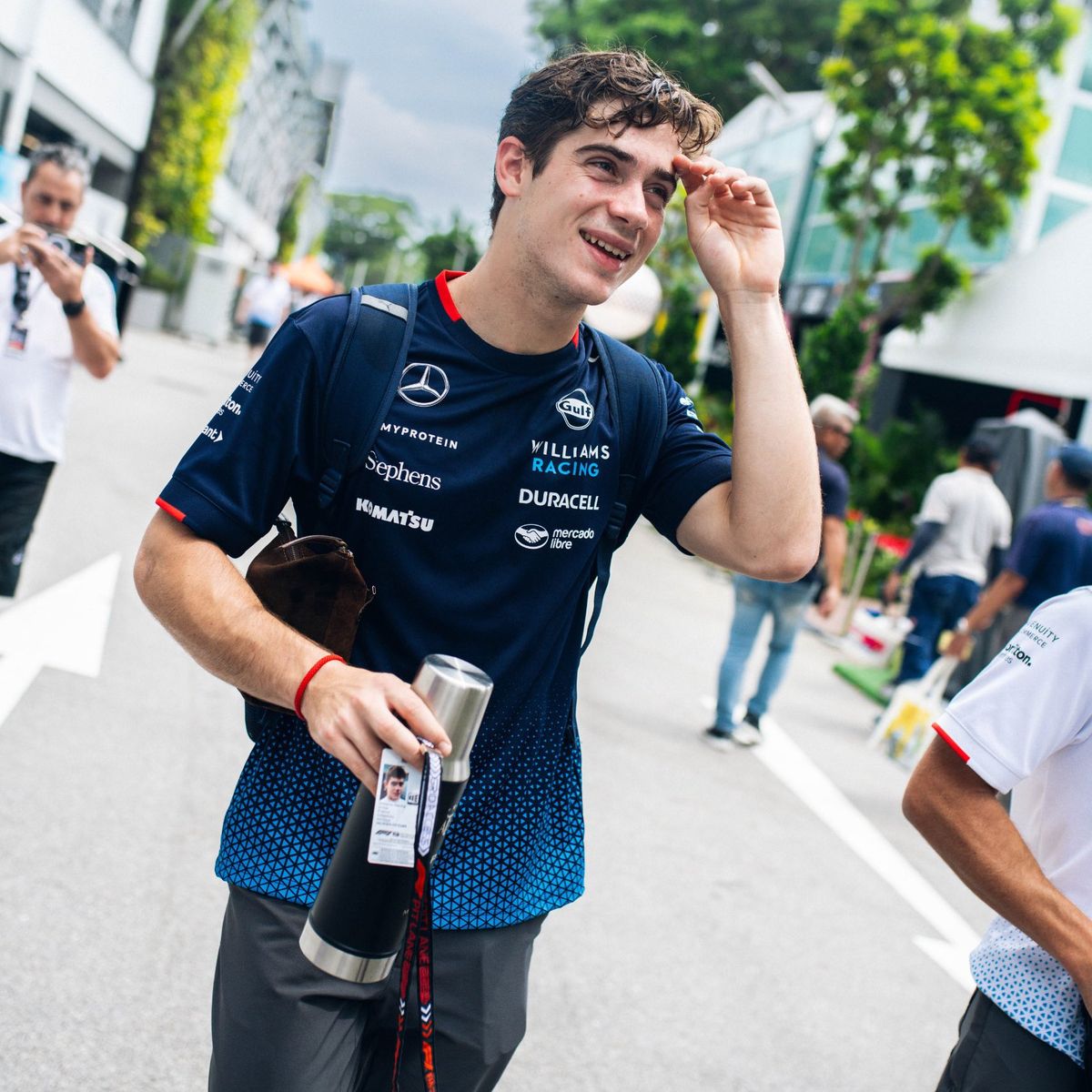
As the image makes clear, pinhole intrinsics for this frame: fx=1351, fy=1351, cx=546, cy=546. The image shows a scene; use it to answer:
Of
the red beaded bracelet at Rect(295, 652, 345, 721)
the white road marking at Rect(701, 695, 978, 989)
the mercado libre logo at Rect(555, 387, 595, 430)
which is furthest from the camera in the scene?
the white road marking at Rect(701, 695, 978, 989)

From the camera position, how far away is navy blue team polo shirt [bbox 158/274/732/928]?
75.1 inches

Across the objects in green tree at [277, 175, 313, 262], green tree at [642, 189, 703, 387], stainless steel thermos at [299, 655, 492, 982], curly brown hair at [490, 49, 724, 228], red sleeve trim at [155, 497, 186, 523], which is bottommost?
stainless steel thermos at [299, 655, 492, 982]

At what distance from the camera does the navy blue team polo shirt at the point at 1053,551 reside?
24.1ft

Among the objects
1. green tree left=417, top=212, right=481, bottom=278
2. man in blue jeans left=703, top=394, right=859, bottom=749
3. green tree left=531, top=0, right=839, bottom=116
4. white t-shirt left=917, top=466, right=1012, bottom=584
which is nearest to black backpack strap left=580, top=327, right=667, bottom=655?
man in blue jeans left=703, top=394, right=859, bottom=749

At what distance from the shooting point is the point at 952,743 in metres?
2.07

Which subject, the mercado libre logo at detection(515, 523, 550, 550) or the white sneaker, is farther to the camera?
the white sneaker

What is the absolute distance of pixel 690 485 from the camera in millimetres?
2203

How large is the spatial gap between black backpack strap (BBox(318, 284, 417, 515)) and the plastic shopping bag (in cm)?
671

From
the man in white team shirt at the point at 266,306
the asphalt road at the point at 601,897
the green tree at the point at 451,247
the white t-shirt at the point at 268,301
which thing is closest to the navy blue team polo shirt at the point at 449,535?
the asphalt road at the point at 601,897

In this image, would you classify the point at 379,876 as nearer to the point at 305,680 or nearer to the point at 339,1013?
the point at 305,680

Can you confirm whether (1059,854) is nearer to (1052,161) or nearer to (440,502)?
(440,502)

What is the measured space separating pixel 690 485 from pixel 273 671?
2.58ft

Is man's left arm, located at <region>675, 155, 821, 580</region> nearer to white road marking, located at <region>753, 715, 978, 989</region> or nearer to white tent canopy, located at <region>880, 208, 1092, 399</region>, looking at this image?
white road marking, located at <region>753, 715, 978, 989</region>

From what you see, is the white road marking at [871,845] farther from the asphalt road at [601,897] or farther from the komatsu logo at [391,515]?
the komatsu logo at [391,515]
